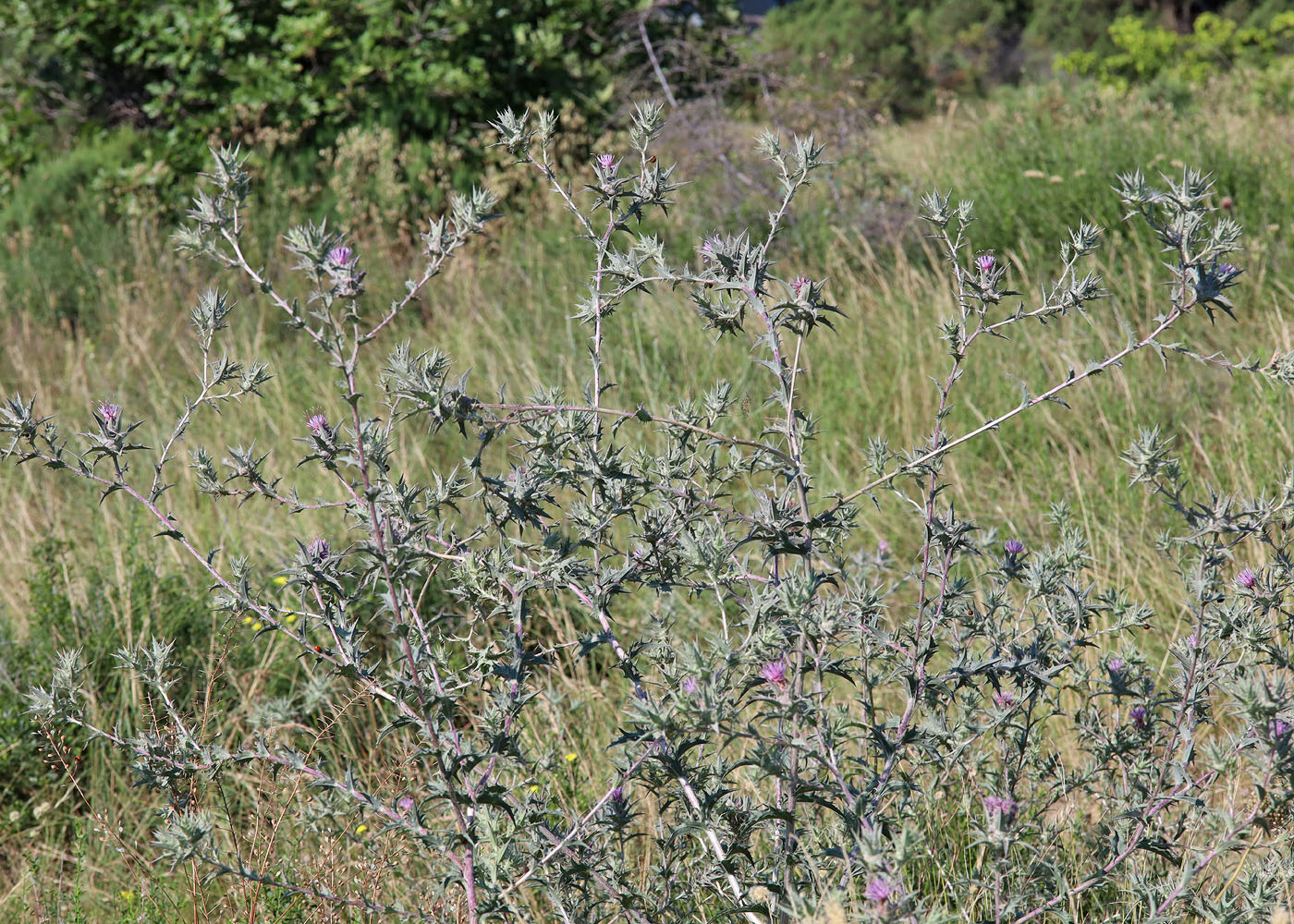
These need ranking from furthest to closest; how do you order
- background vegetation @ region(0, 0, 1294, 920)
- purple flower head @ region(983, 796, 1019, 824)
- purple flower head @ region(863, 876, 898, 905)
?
background vegetation @ region(0, 0, 1294, 920) < purple flower head @ region(983, 796, 1019, 824) < purple flower head @ region(863, 876, 898, 905)

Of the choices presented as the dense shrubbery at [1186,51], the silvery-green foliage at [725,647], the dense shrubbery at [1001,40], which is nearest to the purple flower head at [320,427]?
the silvery-green foliage at [725,647]

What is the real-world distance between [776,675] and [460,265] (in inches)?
181

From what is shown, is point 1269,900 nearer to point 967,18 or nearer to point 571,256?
point 571,256

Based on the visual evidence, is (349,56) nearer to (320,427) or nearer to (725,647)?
(320,427)

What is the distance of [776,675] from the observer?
4.42 feet

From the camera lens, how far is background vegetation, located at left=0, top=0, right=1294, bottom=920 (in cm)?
278

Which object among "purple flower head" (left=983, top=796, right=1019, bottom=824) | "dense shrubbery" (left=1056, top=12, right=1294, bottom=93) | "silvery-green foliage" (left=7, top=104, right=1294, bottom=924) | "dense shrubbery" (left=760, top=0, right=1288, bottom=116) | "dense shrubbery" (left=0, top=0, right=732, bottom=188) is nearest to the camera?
"silvery-green foliage" (left=7, top=104, right=1294, bottom=924)

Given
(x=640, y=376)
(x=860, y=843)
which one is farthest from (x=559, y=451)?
(x=640, y=376)

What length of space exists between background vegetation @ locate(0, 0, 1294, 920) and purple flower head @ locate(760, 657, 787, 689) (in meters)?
0.92

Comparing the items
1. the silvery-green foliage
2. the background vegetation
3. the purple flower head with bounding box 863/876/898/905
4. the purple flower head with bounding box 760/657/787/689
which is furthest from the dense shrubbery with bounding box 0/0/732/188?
the purple flower head with bounding box 863/876/898/905

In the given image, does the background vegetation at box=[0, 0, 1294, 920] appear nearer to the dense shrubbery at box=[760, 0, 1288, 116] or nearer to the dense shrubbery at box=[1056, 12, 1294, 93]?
the dense shrubbery at box=[1056, 12, 1294, 93]

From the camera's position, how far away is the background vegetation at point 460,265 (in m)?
2.78

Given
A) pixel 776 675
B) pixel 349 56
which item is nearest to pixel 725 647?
pixel 776 675

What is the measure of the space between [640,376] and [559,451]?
2.52 meters
